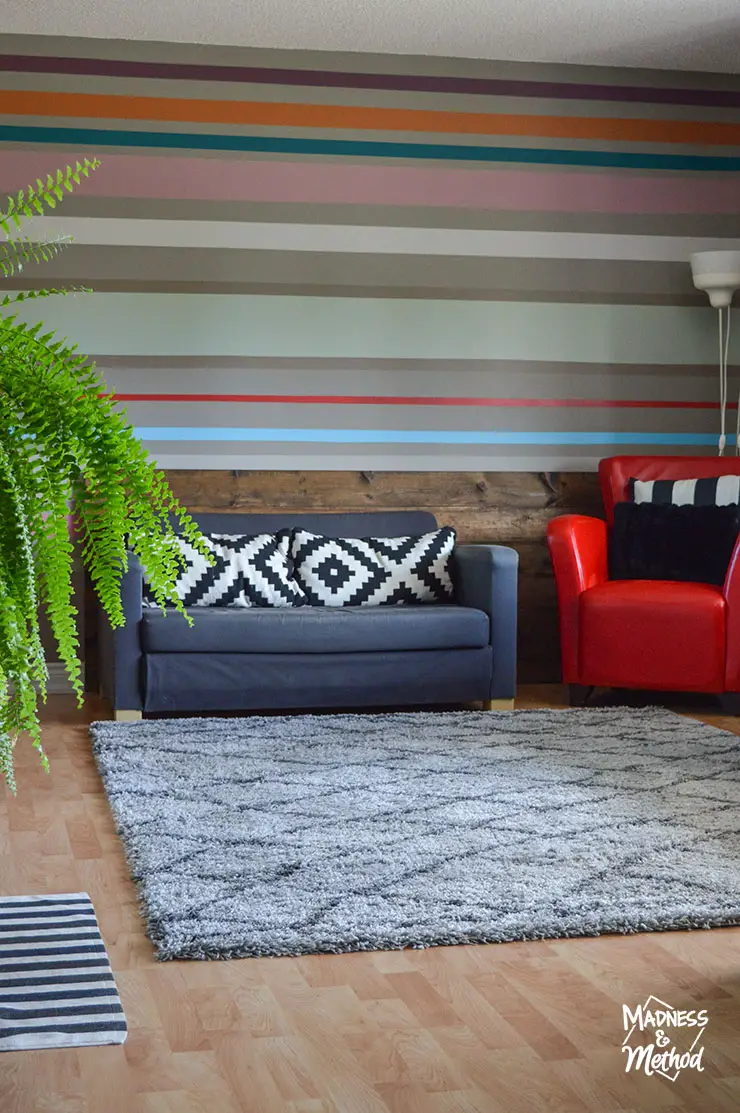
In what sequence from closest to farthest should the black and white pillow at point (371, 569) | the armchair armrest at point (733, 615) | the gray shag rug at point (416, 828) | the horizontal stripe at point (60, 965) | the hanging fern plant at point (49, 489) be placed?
1. the hanging fern plant at point (49, 489)
2. the horizontal stripe at point (60, 965)
3. the gray shag rug at point (416, 828)
4. the armchair armrest at point (733, 615)
5. the black and white pillow at point (371, 569)

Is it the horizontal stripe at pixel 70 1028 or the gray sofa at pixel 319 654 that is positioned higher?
the gray sofa at pixel 319 654

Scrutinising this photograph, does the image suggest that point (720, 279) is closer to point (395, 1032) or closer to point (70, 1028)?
point (395, 1032)

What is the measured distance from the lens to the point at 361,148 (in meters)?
5.62

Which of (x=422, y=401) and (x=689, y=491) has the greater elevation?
(x=422, y=401)

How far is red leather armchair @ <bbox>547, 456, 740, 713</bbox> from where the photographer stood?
4.81m

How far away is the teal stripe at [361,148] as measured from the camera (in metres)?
5.38

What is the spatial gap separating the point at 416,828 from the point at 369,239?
3.21 metres

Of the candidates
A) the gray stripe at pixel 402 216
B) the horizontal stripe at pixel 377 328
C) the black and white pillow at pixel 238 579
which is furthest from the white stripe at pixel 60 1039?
the gray stripe at pixel 402 216

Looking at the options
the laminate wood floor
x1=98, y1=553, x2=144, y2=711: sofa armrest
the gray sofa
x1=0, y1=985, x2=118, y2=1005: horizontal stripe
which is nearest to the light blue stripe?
the gray sofa

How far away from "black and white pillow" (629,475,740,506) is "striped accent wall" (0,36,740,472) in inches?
20.8

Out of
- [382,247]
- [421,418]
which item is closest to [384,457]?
[421,418]

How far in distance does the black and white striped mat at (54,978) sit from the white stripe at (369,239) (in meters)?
3.50

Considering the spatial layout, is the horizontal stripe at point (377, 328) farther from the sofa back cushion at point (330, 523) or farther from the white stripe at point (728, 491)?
the white stripe at point (728, 491)

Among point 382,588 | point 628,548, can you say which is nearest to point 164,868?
point 382,588
